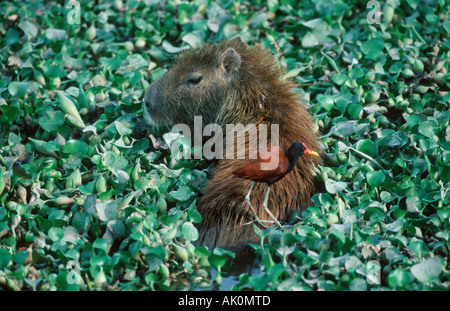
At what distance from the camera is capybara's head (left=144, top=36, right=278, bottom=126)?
433 cm

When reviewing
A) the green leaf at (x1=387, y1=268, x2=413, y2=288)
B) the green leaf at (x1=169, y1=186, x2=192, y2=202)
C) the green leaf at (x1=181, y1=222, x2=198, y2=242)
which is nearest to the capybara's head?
the green leaf at (x1=169, y1=186, x2=192, y2=202)

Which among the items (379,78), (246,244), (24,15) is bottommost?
(246,244)

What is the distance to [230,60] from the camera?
4.34 metres

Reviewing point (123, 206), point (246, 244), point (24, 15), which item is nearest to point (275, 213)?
point (246, 244)

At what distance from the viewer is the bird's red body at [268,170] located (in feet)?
11.6

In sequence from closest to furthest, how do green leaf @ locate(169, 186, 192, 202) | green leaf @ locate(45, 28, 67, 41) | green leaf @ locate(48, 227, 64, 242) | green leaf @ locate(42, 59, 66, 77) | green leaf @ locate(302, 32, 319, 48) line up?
green leaf @ locate(48, 227, 64, 242), green leaf @ locate(169, 186, 192, 202), green leaf @ locate(42, 59, 66, 77), green leaf @ locate(302, 32, 319, 48), green leaf @ locate(45, 28, 67, 41)

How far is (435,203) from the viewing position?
393cm

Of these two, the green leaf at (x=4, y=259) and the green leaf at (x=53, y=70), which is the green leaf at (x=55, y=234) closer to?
the green leaf at (x=4, y=259)

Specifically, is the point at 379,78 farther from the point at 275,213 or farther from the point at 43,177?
the point at 43,177

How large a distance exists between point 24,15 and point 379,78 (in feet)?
11.1

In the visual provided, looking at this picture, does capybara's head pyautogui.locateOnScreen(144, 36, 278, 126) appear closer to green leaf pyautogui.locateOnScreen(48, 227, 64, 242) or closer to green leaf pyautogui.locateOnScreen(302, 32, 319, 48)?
green leaf pyautogui.locateOnScreen(302, 32, 319, 48)

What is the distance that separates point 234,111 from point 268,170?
36.6 inches

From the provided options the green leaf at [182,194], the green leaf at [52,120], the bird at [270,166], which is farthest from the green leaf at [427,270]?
the green leaf at [52,120]

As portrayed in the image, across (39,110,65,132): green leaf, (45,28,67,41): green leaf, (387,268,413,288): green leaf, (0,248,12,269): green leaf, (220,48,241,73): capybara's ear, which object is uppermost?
(220,48,241,73): capybara's ear
